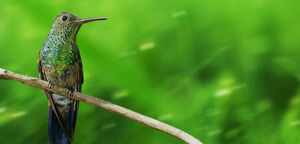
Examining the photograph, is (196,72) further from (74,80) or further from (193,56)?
(74,80)

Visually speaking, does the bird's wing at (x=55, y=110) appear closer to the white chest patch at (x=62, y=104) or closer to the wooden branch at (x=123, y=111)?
the white chest patch at (x=62, y=104)

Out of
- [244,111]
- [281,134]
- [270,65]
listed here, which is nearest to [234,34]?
[270,65]

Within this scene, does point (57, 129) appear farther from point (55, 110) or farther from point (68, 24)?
point (68, 24)

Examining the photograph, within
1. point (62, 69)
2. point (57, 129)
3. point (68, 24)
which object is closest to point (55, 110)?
point (57, 129)

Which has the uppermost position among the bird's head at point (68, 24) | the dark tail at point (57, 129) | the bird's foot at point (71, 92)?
the bird's head at point (68, 24)

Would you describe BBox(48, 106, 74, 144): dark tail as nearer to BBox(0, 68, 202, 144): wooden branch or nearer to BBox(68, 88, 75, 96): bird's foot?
BBox(68, 88, 75, 96): bird's foot

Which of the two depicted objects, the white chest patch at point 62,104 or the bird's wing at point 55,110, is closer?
the bird's wing at point 55,110

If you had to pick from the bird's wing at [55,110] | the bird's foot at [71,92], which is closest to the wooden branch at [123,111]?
the bird's foot at [71,92]

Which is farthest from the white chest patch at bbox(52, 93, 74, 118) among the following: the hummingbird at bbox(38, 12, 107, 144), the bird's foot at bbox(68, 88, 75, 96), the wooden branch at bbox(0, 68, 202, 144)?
the wooden branch at bbox(0, 68, 202, 144)
